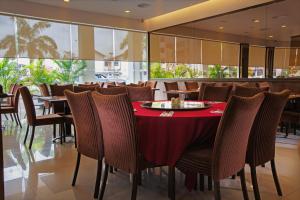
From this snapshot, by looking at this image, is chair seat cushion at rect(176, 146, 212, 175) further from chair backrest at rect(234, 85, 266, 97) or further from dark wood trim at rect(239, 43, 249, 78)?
dark wood trim at rect(239, 43, 249, 78)

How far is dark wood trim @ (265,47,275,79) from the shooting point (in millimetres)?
6068

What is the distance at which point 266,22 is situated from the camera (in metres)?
6.14

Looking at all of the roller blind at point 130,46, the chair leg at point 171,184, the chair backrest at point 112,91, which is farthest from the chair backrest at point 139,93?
the roller blind at point 130,46

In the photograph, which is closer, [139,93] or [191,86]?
[139,93]

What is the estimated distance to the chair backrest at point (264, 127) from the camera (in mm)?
2133

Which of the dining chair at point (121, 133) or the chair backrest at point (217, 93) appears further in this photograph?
the chair backrest at point (217, 93)

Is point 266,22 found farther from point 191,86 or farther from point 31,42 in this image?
point 31,42

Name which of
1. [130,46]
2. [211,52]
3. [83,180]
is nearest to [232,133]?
[83,180]

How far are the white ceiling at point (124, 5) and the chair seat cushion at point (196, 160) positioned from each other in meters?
5.61

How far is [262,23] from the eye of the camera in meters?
6.24

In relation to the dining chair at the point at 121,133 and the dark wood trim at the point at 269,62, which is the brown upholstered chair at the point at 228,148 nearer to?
the dining chair at the point at 121,133

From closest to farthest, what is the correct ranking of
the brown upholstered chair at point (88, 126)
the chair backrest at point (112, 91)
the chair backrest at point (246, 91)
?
1. the brown upholstered chair at point (88, 126)
2. the chair backrest at point (246, 91)
3. the chair backrest at point (112, 91)

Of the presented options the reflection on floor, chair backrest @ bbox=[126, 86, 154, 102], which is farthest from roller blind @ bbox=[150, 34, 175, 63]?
the reflection on floor

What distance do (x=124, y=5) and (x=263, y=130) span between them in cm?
595
